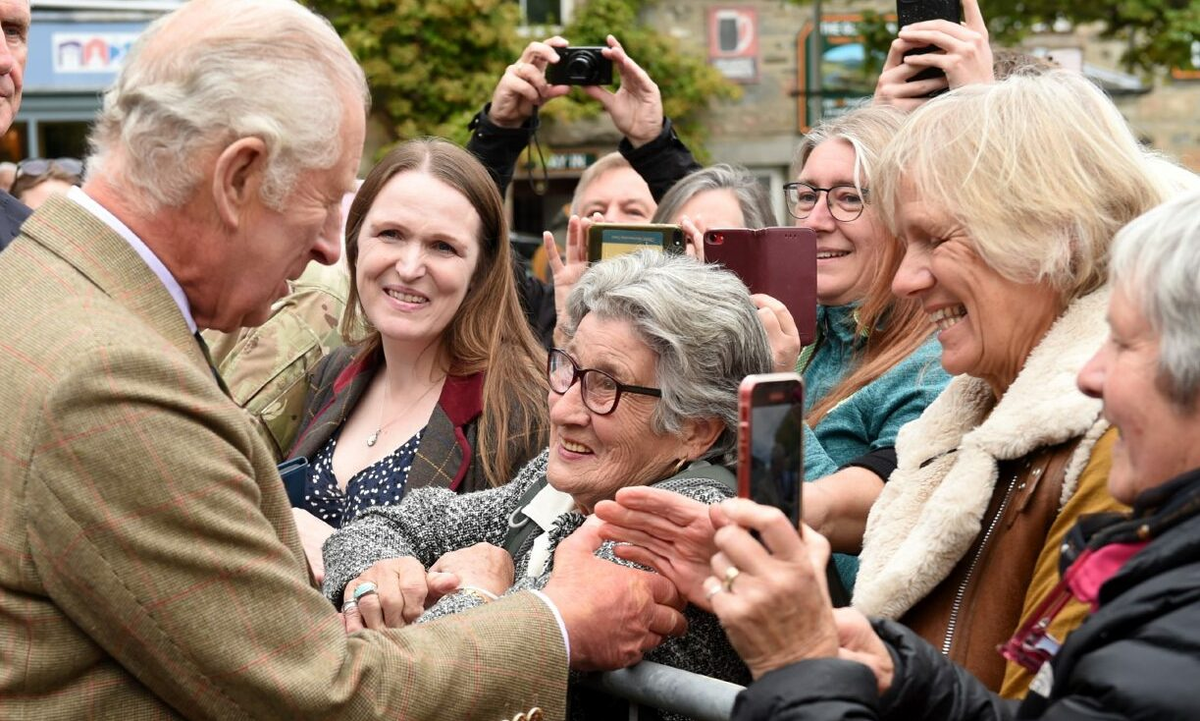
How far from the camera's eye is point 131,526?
2.12 m

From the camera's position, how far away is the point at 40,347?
2125mm

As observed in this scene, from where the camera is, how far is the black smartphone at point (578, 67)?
495cm

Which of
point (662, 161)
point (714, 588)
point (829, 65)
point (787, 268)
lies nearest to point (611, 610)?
point (714, 588)

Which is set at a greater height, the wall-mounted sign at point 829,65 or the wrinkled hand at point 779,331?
the wrinkled hand at point 779,331

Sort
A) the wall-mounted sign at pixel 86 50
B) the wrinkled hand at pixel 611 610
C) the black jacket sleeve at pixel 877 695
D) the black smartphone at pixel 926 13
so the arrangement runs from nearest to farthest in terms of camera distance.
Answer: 1. the black jacket sleeve at pixel 877 695
2. the wrinkled hand at pixel 611 610
3. the black smartphone at pixel 926 13
4. the wall-mounted sign at pixel 86 50

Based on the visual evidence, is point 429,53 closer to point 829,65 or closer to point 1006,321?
point 829,65

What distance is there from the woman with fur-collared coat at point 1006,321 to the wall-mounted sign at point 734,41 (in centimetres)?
1648

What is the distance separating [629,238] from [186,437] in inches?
81.2

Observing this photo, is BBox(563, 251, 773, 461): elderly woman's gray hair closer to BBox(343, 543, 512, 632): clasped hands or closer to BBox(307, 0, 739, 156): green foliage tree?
BBox(343, 543, 512, 632): clasped hands

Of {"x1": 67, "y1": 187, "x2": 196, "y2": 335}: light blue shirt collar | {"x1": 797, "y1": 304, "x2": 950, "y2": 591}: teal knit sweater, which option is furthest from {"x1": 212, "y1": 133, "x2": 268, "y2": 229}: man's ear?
{"x1": 797, "y1": 304, "x2": 950, "y2": 591}: teal knit sweater

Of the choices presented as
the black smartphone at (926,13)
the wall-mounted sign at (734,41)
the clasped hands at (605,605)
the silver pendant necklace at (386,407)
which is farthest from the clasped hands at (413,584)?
the wall-mounted sign at (734,41)

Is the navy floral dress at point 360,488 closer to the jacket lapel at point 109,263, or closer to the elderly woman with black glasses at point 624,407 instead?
the elderly woman with black glasses at point 624,407

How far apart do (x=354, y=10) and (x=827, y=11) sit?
5935 mm

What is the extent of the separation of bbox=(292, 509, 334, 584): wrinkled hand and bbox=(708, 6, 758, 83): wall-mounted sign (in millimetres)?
15680
